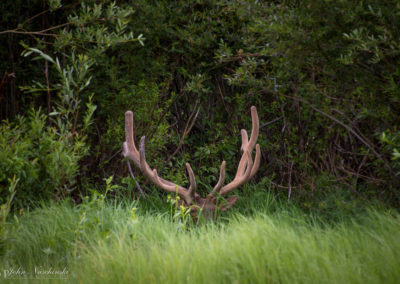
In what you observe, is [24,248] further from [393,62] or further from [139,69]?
[393,62]

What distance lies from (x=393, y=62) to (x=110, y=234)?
105 inches

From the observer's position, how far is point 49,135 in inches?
187

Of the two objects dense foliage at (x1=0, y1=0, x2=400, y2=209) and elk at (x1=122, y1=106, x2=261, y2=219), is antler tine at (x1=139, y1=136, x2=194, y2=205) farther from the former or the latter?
dense foliage at (x1=0, y1=0, x2=400, y2=209)

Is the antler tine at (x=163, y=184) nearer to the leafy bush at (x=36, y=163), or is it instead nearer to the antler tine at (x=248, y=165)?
the antler tine at (x=248, y=165)

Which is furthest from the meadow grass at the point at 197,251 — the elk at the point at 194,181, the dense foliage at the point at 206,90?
the dense foliage at the point at 206,90

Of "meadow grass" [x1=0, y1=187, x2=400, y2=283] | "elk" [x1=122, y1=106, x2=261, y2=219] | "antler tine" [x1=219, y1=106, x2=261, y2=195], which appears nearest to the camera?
"meadow grass" [x1=0, y1=187, x2=400, y2=283]

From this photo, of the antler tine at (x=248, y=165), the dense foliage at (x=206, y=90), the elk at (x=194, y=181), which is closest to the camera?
the dense foliage at (x=206, y=90)

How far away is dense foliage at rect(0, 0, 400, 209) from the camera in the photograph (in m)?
3.90

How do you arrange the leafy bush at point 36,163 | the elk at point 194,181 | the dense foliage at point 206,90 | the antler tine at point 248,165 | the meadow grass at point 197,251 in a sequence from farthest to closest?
the antler tine at point 248,165 → the elk at point 194,181 → the leafy bush at point 36,163 → the dense foliage at point 206,90 → the meadow grass at point 197,251

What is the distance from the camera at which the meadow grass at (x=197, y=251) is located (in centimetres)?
276

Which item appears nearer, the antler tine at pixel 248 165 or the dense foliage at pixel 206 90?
the dense foliage at pixel 206 90

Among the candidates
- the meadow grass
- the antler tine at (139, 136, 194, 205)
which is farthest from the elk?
the meadow grass

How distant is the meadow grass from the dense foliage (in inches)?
23.1

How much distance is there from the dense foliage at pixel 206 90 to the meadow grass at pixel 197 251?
59 cm
